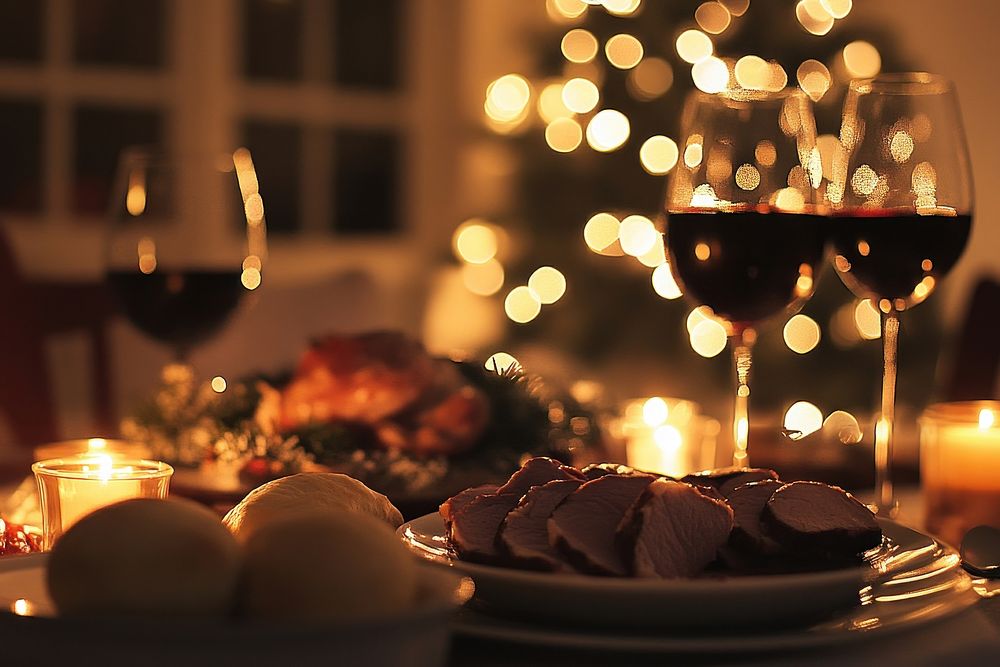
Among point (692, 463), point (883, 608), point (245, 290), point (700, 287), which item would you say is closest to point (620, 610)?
point (883, 608)

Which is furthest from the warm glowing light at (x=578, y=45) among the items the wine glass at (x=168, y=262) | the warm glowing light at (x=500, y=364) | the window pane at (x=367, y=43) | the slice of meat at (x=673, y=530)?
the slice of meat at (x=673, y=530)

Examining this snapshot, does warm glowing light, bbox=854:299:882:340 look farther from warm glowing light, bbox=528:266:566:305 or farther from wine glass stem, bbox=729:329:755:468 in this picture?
wine glass stem, bbox=729:329:755:468

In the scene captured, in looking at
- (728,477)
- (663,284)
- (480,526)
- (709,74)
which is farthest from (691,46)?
(480,526)

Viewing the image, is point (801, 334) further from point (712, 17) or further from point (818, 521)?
point (818, 521)

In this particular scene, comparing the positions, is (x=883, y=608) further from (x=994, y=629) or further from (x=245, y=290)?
(x=245, y=290)

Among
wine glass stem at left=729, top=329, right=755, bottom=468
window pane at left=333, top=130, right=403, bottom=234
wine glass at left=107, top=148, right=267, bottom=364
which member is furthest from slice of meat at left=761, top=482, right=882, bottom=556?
window pane at left=333, top=130, right=403, bottom=234
